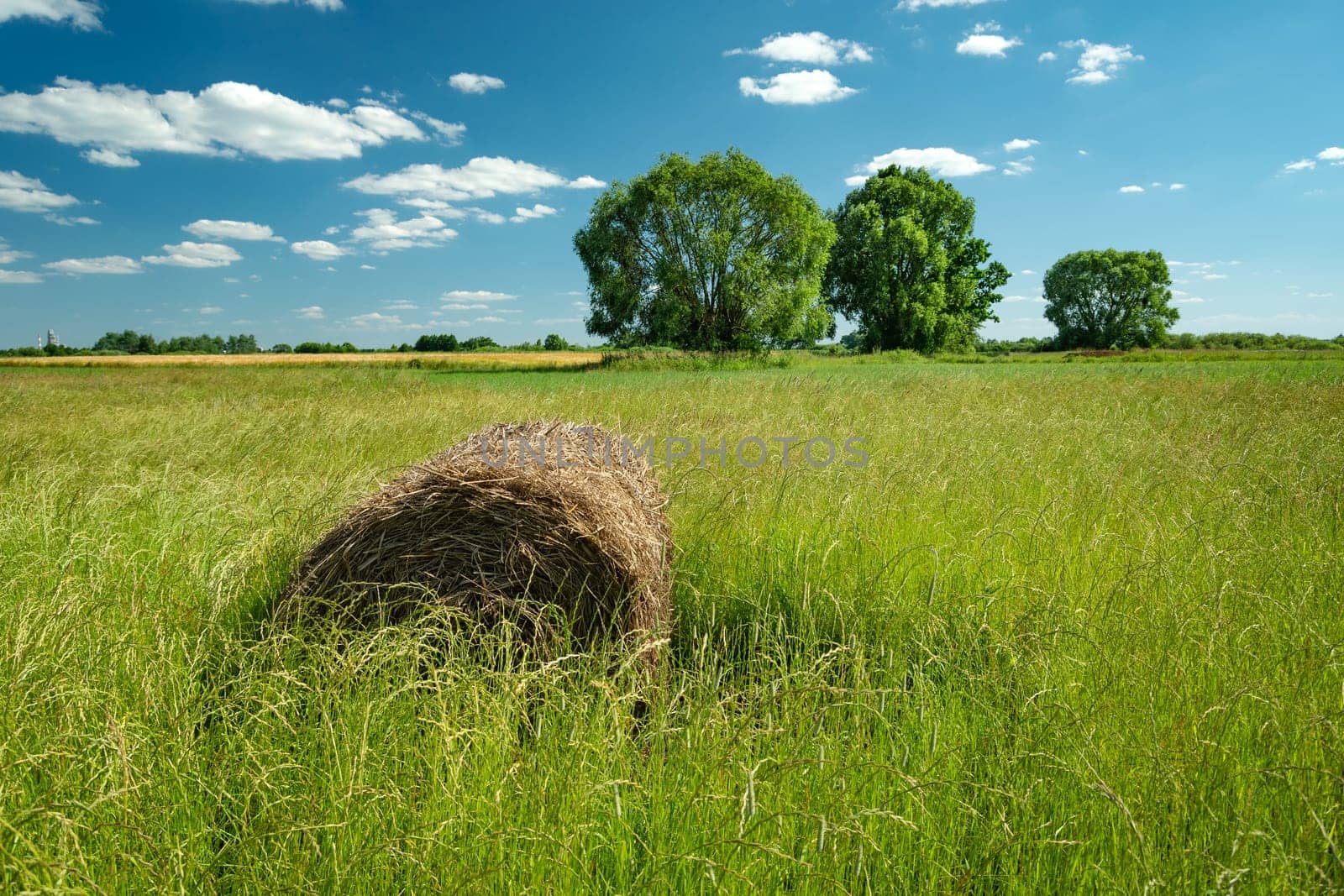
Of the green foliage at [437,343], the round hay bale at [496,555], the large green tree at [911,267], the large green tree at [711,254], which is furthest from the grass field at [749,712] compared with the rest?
the green foliage at [437,343]

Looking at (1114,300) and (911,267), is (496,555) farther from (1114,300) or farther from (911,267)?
(1114,300)

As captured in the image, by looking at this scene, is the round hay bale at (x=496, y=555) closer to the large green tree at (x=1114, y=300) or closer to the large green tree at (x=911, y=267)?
the large green tree at (x=911, y=267)

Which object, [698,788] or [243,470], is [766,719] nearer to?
[698,788]

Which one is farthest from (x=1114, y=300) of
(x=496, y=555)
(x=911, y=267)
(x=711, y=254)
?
(x=496, y=555)

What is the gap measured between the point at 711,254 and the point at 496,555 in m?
37.6

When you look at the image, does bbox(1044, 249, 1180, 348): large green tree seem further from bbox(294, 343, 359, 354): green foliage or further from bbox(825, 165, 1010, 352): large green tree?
bbox(294, 343, 359, 354): green foliage

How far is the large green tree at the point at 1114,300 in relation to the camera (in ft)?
222

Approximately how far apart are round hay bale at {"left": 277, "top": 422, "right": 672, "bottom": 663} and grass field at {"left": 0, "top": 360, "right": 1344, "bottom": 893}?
0.27 meters

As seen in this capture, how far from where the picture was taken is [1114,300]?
228 ft

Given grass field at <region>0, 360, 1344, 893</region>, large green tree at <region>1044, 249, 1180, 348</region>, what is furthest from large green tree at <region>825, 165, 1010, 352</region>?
grass field at <region>0, 360, 1344, 893</region>

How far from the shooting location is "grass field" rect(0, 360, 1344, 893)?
1.87m

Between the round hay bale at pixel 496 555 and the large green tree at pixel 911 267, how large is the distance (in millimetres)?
46250

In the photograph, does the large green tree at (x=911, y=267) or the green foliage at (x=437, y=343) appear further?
the green foliage at (x=437, y=343)

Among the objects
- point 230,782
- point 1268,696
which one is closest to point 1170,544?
point 1268,696
